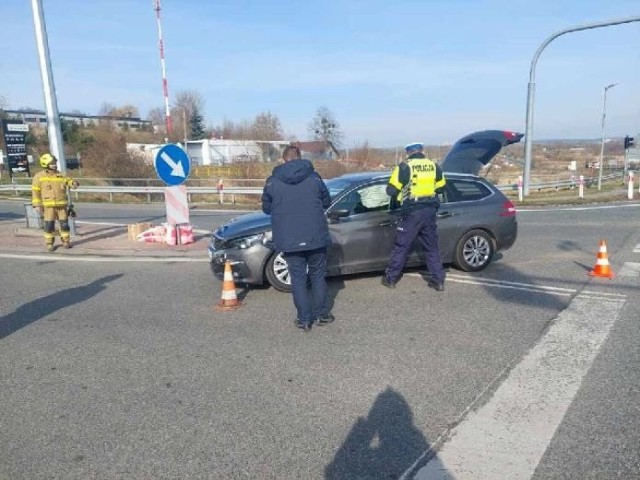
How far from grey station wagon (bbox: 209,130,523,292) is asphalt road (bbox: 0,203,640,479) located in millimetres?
383

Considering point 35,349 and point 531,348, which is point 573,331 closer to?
point 531,348

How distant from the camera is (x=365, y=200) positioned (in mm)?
6613

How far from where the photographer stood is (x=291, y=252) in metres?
4.86

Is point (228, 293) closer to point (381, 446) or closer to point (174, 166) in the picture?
point (381, 446)

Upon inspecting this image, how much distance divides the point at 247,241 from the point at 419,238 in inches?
88.7

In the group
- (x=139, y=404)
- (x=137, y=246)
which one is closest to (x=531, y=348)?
(x=139, y=404)

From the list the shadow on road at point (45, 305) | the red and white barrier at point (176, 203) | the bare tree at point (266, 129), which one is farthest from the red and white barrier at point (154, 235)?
the bare tree at point (266, 129)

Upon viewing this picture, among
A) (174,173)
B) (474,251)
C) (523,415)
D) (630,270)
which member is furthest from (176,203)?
(630,270)

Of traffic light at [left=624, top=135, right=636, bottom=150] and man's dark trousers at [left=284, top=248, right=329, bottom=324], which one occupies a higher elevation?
traffic light at [left=624, top=135, right=636, bottom=150]

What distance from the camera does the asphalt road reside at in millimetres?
2824

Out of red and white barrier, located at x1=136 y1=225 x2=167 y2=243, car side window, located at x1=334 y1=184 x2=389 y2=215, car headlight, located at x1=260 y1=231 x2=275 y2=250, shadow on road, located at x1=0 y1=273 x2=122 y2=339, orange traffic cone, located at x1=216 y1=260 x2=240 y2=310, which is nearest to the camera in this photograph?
shadow on road, located at x1=0 y1=273 x2=122 y2=339

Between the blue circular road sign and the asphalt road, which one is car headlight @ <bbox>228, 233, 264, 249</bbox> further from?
the blue circular road sign

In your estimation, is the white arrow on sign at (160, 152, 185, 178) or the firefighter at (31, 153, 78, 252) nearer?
the white arrow on sign at (160, 152, 185, 178)

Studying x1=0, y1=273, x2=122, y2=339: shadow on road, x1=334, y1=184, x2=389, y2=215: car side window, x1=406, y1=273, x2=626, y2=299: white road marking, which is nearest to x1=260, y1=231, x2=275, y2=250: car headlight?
x1=334, y1=184, x2=389, y2=215: car side window
